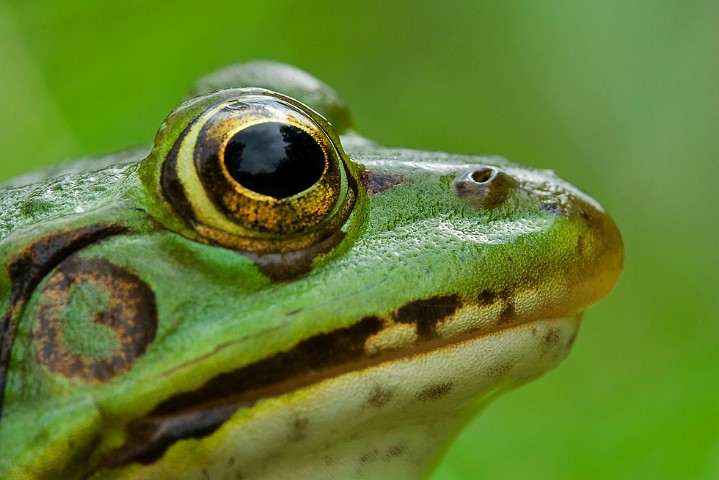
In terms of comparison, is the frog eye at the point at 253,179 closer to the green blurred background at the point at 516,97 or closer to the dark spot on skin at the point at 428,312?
the dark spot on skin at the point at 428,312

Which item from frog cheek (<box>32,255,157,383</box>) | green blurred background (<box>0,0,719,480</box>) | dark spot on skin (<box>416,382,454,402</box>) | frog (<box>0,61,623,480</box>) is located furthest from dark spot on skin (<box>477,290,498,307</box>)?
green blurred background (<box>0,0,719,480</box>)

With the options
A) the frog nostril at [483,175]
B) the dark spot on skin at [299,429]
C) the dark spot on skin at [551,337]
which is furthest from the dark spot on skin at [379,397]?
the frog nostril at [483,175]

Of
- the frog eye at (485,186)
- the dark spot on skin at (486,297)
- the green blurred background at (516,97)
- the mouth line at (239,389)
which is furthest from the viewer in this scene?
the green blurred background at (516,97)

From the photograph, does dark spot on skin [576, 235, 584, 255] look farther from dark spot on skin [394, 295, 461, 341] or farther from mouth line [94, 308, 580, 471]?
mouth line [94, 308, 580, 471]

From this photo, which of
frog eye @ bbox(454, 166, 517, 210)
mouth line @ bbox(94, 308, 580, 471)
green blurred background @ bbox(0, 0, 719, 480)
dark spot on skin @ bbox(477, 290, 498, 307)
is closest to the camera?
mouth line @ bbox(94, 308, 580, 471)

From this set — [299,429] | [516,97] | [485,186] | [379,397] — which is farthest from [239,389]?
[516,97]

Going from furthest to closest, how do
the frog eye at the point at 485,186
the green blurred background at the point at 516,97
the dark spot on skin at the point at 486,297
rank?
the green blurred background at the point at 516,97 → the frog eye at the point at 485,186 → the dark spot on skin at the point at 486,297

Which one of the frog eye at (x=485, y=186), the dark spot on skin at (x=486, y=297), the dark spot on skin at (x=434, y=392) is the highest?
the frog eye at (x=485, y=186)
